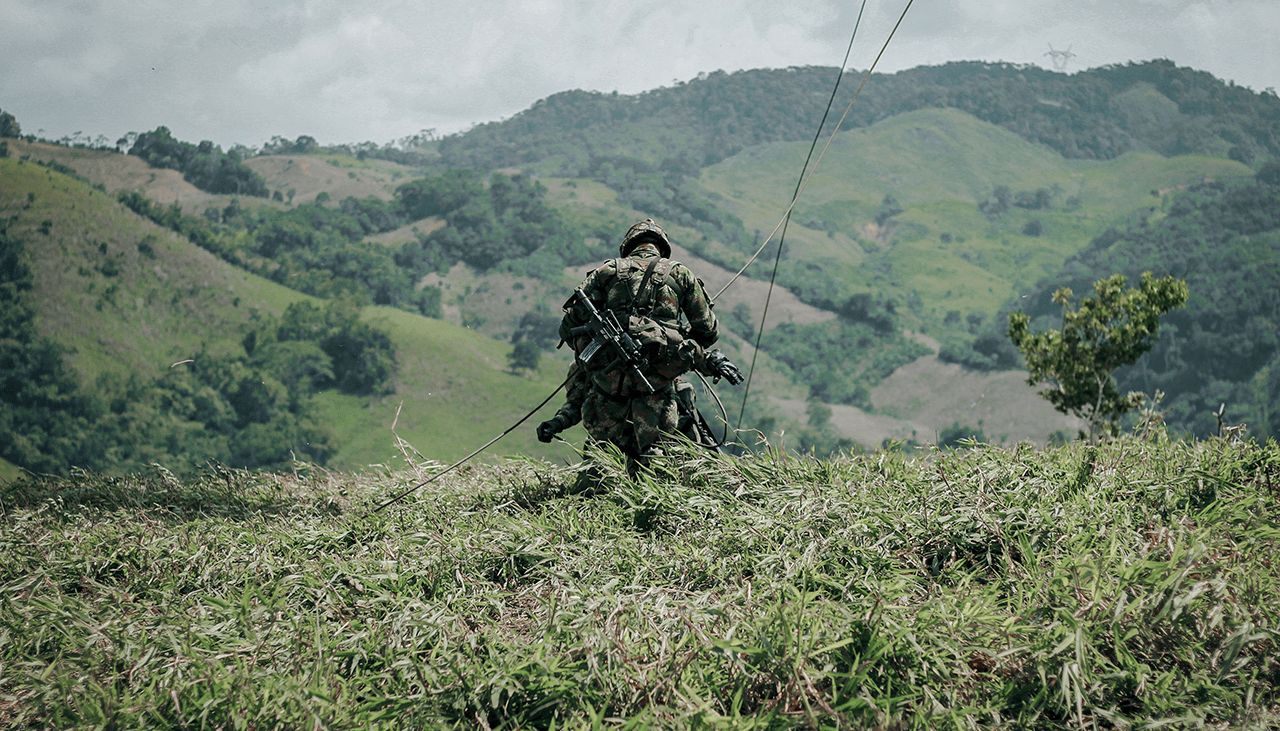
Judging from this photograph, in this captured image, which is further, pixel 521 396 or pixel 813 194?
pixel 813 194

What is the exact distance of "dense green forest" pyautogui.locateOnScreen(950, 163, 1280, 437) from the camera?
260 feet

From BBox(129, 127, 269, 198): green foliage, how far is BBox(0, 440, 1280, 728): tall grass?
124775mm

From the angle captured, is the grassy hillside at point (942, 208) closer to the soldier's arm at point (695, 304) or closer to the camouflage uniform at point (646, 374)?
the soldier's arm at point (695, 304)

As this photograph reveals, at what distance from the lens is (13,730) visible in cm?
304

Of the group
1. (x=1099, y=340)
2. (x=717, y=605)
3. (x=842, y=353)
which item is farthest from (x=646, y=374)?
(x=842, y=353)

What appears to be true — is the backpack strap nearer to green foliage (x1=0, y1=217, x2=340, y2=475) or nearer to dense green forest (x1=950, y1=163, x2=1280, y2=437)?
green foliage (x1=0, y1=217, x2=340, y2=475)

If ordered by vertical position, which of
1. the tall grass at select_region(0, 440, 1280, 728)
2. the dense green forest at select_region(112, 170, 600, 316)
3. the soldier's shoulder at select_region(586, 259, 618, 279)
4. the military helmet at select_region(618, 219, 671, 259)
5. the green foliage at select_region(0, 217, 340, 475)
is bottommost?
the green foliage at select_region(0, 217, 340, 475)

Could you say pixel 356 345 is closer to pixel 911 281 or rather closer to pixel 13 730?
pixel 13 730

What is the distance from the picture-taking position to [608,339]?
5809 millimetres

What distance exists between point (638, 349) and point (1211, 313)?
101m

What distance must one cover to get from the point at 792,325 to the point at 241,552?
114835mm

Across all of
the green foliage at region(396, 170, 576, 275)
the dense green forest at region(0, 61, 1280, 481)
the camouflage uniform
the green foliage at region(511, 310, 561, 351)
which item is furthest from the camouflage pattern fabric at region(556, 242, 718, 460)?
the green foliage at region(396, 170, 576, 275)

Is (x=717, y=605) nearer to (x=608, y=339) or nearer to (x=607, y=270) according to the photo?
(x=608, y=339)

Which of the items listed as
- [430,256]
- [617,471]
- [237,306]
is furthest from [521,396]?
[617,471]
